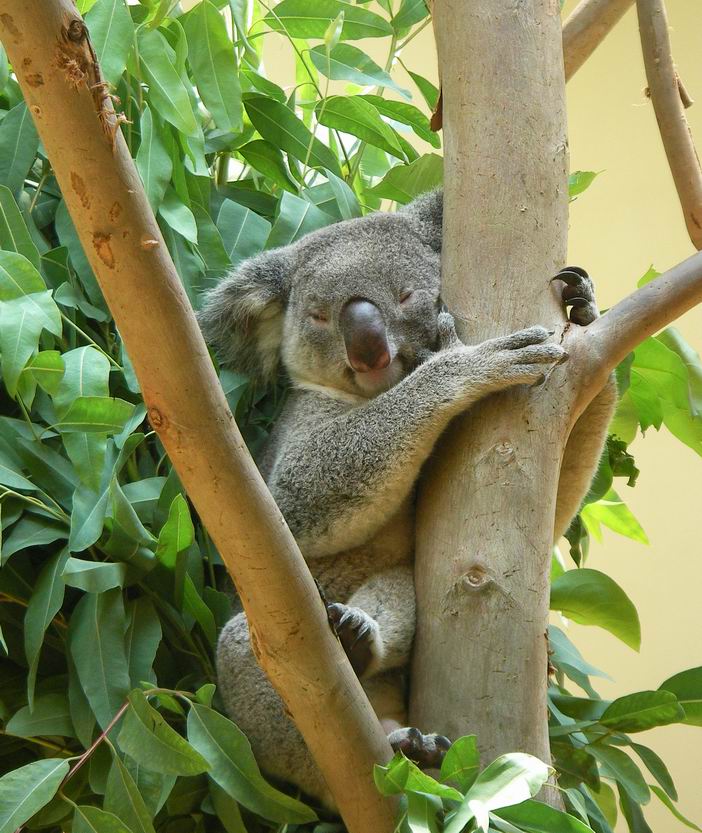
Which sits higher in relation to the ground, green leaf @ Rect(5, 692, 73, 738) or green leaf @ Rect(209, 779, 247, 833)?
green leaf @ Rect(5, 692, 73, 738)

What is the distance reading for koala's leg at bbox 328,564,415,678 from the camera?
1725 millimetres

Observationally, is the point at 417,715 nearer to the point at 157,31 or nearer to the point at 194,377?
the point at 194,377

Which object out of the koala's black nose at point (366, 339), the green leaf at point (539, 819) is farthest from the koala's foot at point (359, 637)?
the koala's black nose at point (366, 339)

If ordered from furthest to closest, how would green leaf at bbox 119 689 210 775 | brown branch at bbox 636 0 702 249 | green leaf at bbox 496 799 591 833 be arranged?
brown branch at bbox 636 0 702 249 → green leaf at bbox 119 689 210 775 → green leaf at bbox 496 799 591 833

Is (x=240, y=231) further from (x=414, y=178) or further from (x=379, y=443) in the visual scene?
(x=379, y=443)

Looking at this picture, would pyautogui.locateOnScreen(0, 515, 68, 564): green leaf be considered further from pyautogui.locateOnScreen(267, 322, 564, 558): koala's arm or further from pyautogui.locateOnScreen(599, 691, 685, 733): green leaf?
pyautogui.locateOnScreen(599, 691, 685, 733): green leaf

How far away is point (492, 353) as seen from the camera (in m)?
1.74

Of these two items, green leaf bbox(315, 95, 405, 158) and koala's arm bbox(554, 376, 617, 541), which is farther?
green leaf bbox(315, 95, 405, 158)

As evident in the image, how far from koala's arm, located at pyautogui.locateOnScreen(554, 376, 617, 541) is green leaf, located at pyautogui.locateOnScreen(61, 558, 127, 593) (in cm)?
91

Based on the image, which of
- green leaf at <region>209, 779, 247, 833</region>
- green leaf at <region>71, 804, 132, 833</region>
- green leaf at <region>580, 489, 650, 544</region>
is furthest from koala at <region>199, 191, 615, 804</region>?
green leaf at <region>580, 489, 650, 544</region>

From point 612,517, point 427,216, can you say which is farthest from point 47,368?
point 612,517

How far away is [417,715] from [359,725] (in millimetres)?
258

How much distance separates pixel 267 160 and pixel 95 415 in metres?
1.04

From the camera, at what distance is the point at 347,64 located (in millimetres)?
2496
